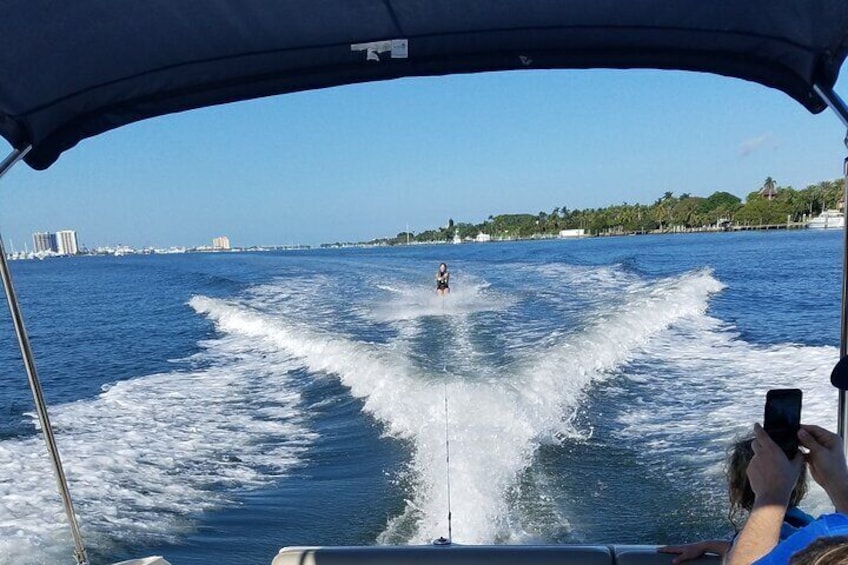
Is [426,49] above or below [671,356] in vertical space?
above

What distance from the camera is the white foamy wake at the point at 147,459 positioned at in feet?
15.0

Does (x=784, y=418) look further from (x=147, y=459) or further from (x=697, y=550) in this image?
(x=147, y=459)

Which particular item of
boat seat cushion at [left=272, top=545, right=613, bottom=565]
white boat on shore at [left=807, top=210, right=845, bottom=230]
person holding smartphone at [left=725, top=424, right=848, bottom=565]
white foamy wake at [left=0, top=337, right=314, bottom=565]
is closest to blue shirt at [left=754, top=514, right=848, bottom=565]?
person holding smartphone at [left=725, top=424, right=848, bottom=565]

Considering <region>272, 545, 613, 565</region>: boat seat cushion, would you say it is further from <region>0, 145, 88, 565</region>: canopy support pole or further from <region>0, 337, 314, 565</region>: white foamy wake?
<region>0, 337, 314, 565</region>: white foamy wake

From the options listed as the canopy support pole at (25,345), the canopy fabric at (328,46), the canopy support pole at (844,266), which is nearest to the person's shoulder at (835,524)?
the canopy support pole at (844,266)

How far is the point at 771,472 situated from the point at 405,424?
17.3 ft

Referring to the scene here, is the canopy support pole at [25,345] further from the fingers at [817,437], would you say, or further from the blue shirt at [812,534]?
the fingers at [817,437]

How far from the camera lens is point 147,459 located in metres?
5.96

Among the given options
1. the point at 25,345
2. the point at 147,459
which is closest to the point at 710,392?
the point at 147,459

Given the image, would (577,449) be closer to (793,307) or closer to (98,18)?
(98,18)

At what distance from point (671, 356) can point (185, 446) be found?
6.48 m

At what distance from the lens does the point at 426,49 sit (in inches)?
64.5

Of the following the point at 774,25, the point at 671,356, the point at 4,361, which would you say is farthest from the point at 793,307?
the point at 4,361

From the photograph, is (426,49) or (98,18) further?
(426,49)
